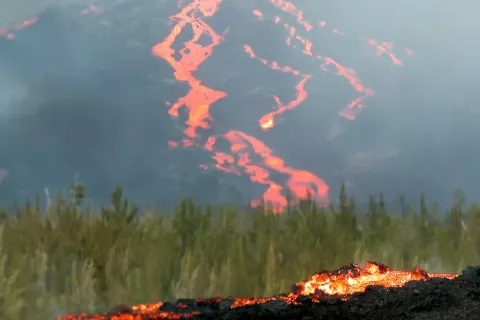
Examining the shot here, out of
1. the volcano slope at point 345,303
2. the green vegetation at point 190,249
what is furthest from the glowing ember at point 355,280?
the green vegetation at point 190,249

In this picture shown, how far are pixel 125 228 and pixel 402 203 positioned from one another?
2.49 m

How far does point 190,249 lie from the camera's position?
3.72m

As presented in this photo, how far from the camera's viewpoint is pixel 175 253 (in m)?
3.49

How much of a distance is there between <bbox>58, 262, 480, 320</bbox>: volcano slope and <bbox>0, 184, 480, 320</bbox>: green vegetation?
1.88 ft

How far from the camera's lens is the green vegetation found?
302 centimetres

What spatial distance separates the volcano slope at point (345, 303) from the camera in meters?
2.18

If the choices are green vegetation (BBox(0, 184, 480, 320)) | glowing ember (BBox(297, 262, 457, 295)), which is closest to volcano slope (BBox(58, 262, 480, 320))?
glowing ember (BBox(297, 262, 457, 295))

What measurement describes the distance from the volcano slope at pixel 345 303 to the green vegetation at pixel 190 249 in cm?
57

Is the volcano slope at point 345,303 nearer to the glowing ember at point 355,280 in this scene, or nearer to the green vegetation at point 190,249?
the glowing ember at point 355,280

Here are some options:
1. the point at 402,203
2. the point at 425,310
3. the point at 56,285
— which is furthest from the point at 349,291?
the point at 402,203

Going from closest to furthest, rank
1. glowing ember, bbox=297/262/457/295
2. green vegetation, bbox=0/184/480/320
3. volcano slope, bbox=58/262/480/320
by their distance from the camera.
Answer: volcano slope, bbox=58/262/480/320
glowing ember, bbox=297/262/457/295
green vegetation, bbox=0/184/480/320

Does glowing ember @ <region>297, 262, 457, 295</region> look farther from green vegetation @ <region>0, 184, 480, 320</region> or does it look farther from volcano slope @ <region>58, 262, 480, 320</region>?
green vegetation @ <region>0, 184, 480, 320</region>

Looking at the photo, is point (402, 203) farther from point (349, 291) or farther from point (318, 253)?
point (349, 291)

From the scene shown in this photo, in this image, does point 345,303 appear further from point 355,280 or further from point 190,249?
point 190,249
